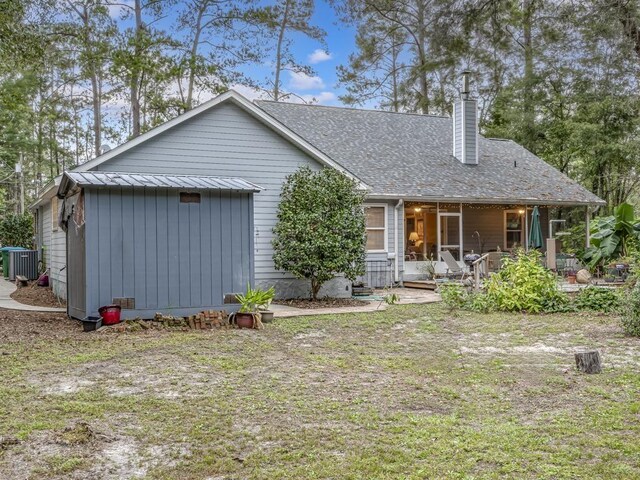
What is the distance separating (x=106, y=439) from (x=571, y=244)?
21.4m

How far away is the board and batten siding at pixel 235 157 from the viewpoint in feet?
39.5

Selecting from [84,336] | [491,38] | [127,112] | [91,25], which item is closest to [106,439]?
[84,336]

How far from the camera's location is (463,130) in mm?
20016

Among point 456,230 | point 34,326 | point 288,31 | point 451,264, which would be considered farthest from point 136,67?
point 34,326

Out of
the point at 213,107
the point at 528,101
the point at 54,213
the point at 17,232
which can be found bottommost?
the point at 17,232

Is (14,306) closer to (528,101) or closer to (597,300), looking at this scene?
(597,300)

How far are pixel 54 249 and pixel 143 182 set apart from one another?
6.16m

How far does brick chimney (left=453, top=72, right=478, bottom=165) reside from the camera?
1978 centimetres

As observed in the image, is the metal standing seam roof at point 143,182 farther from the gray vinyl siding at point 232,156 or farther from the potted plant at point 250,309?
the potted plant at point 250,309

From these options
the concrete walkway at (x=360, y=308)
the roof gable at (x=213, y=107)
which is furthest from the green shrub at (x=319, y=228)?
the concrete walkway at (x=360, y=308)

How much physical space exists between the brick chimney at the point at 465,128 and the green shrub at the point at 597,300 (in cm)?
922

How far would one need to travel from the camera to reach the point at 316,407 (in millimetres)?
4801

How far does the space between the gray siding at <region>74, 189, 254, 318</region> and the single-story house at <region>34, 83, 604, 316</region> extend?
18mm

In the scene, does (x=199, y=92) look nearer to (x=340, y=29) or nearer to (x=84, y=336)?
(x=340, y=29)
